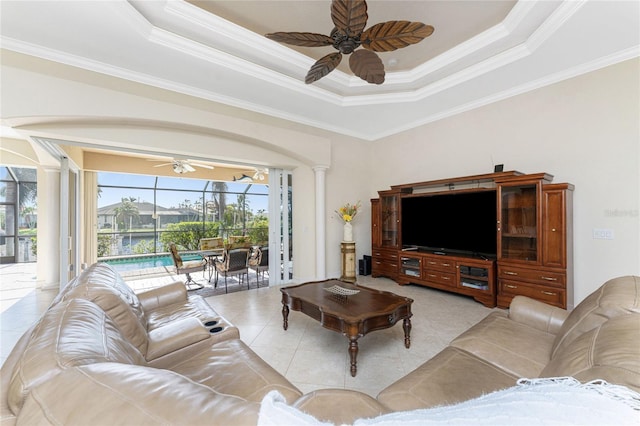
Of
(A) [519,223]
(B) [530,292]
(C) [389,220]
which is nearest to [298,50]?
(C) [389,220]

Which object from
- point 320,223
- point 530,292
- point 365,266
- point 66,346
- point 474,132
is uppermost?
point 474,132

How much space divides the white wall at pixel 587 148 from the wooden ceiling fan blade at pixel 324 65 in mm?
3052

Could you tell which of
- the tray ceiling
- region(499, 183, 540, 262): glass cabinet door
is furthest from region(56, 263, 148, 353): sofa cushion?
region(499, 183, 540, 262): glass cabinet door

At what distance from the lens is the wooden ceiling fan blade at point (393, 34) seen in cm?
198

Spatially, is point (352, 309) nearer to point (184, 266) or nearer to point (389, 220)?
point (389, 220)

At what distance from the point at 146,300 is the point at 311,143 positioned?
359 cm

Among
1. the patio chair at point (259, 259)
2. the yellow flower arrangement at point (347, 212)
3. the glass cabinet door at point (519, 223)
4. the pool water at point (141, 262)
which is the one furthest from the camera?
the pool water at point (141, 262)

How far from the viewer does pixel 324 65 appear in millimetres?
2514

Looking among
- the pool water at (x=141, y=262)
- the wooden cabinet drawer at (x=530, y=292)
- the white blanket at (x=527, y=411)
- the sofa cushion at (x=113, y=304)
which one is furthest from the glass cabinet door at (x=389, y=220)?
the pool water at (x=141, y=262)

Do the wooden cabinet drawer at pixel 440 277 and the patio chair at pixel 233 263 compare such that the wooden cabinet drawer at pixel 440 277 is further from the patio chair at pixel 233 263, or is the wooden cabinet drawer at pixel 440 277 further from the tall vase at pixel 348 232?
the patio chair at pixel 233 263

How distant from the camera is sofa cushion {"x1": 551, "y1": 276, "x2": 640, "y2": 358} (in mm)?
1356

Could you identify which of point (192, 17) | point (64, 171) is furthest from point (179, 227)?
point (192, 17)

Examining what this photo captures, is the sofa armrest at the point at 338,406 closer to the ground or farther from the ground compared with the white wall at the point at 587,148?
closer to the ground

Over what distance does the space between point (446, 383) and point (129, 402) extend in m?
1.44
